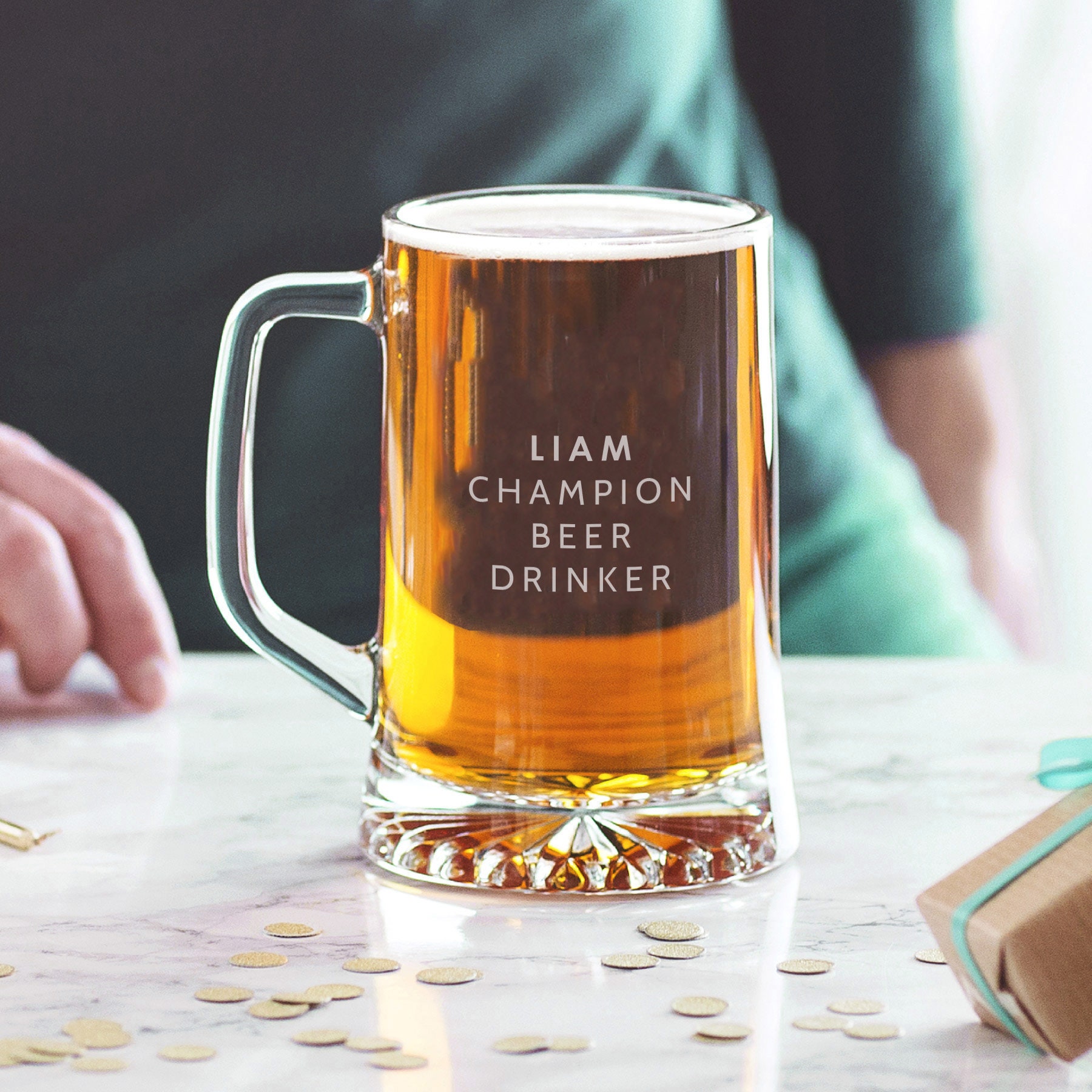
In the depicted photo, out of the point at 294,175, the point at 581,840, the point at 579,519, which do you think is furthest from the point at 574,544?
the point at 294,175

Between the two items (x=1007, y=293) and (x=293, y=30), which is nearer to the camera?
(x=293, y=30)

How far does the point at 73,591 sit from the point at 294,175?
688 millimetres

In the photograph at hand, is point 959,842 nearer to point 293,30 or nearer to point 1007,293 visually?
point 293,30

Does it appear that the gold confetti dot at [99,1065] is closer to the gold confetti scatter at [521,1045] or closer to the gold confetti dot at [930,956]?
the gold confetti scatter at [521,1045]

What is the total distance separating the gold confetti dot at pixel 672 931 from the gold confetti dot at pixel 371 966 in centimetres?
9

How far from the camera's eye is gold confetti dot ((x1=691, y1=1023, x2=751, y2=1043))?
1.69ft

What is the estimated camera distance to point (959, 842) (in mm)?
709

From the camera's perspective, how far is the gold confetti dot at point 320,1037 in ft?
1.67

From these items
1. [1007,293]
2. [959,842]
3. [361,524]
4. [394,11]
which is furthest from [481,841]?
[1007,293]

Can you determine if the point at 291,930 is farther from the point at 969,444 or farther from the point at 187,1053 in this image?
the point at 969,444

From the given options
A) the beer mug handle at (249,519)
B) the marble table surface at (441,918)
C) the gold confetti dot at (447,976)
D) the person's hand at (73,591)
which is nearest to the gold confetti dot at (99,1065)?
the marble table surface at (441,918)

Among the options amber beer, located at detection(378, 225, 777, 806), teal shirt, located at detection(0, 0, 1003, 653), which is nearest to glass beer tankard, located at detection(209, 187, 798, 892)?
amber beer, located at detection(378, 225, 777, 806)

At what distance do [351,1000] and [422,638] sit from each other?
148 millimetres

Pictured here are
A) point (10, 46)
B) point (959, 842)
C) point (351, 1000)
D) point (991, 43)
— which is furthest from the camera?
point (991, 43)
